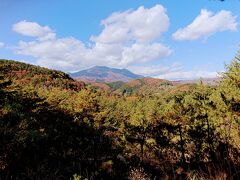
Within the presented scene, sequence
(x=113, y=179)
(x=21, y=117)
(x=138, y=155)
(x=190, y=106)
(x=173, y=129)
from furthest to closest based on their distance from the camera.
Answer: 1. (x=138, y=155)
2. (x=173, y=129)
3. (x=190, y=106)
4. (x=113, y=179)
5. (x=21, y=117)

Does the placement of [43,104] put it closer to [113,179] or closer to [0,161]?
[113,179]

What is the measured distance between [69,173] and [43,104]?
44.8 ft

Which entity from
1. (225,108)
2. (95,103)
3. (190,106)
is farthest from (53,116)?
(225,108)

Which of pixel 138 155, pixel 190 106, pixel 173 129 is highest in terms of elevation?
pixel 190 106

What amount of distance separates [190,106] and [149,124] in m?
8.03

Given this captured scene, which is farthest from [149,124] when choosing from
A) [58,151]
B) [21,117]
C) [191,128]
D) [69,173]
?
[21,117]

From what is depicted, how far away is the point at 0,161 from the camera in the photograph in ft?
21.3

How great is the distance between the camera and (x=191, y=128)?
34594 mm

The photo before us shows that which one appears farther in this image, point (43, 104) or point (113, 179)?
point (43, 104)

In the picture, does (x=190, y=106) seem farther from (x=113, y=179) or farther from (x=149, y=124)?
(x=113, y=179)

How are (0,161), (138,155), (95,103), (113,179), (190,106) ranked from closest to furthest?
(0,161), (113,179), (190,106), (95,103), (138,155)

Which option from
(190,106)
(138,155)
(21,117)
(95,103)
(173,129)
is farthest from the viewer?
(138,155)

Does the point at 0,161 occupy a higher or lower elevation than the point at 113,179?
higher

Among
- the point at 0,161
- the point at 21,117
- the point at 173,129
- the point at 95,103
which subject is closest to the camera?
the point at 0,161
